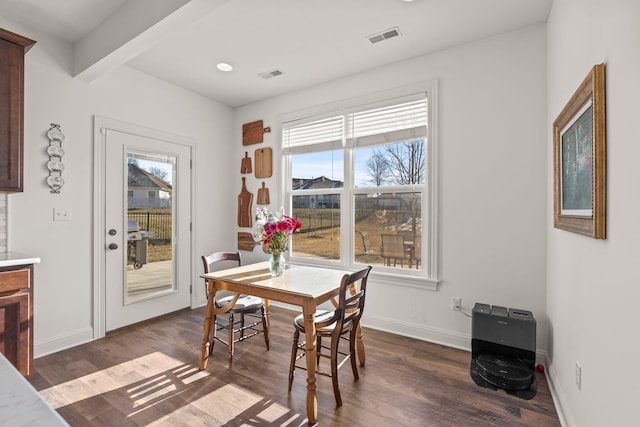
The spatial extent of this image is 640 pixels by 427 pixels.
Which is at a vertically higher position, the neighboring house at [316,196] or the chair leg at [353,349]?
the neighboring house at [316,196]

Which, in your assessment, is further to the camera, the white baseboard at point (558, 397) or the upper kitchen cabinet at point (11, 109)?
the upper kitchen cabinet at point (11, 109)

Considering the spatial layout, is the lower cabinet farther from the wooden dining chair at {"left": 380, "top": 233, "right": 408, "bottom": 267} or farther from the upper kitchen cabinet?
the wooden dining chair at {"left": 380, "top": 233, "right": 408, "bottom": 267}

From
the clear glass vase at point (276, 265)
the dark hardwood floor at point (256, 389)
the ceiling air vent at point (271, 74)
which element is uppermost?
the ceiling air vent at point (271, 74)

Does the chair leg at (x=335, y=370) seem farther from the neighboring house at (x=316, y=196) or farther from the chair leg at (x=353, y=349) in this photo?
the neighboring house at (x=316, y=196)

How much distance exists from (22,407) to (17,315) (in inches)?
93.5

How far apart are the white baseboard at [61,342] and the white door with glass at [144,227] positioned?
0.62 feet

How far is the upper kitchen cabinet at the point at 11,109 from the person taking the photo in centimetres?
225

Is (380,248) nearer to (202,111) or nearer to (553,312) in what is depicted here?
(553,312)

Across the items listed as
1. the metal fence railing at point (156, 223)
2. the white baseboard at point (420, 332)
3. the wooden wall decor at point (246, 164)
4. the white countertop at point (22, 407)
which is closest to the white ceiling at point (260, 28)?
the wooden wall decor at point (246, 164)

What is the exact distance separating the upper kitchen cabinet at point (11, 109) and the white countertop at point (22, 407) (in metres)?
2.41

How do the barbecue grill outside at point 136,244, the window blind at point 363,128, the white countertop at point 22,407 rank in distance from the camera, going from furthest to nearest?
the barbecue grill outside at point 136,244, the window blind at point 363,128, the white countertop at point 22,407

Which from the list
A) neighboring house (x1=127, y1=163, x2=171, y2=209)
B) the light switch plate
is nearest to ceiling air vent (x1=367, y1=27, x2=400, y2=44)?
neighboring house (x1=127, y1=163, x2=171, y2=209)

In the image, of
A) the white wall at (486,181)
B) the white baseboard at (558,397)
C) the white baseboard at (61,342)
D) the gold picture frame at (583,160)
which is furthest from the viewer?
the white baseboard at (61,342)

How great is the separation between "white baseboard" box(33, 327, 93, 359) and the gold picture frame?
3903mm
